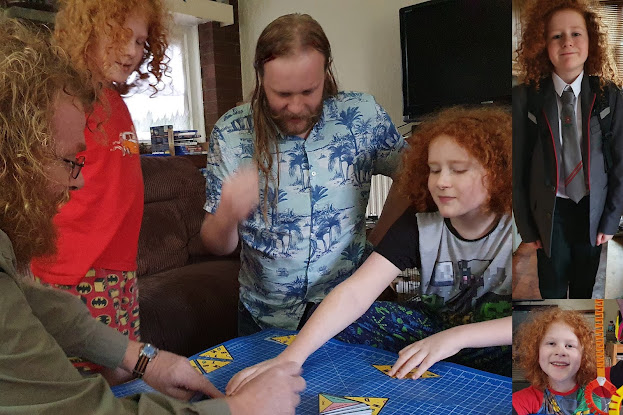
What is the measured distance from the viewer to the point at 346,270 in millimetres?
894

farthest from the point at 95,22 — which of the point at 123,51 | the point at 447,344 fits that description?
the point at 447,344

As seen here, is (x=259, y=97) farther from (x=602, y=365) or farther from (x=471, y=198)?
(x=602, y=365)

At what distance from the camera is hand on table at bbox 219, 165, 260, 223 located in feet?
2.81

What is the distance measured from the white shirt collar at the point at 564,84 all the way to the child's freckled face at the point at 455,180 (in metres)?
0.31

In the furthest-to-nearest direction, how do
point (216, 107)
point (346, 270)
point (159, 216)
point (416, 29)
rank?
1. point (159, 216)
2. point (216, 107)
3. point (416, 29)
4. point (346, 270)

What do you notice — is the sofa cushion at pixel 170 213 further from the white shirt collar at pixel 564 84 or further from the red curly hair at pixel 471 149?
the white shirt collar at pixel 564 84

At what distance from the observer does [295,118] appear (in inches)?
31.7

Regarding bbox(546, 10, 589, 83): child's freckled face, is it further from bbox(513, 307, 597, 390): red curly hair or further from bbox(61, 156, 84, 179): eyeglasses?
bbox(61, 156, 84, 179): eyeglasses

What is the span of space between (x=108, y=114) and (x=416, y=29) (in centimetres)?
72

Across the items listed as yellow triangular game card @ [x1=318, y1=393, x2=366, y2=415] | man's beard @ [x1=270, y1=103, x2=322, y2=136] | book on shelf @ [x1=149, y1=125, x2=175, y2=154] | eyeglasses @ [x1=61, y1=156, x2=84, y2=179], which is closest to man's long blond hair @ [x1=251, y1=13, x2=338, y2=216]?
man's beard @ [x1=270, y1=103, x2=322, y2=136]

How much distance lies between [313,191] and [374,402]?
0.38m

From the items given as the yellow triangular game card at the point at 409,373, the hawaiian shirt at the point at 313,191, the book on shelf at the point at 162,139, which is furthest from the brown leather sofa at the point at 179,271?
the yellow triangular game card at the point at 409,373

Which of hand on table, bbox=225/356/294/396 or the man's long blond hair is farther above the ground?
the man's long blond hair

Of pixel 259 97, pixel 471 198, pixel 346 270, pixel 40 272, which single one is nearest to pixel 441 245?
pixel 471 198
